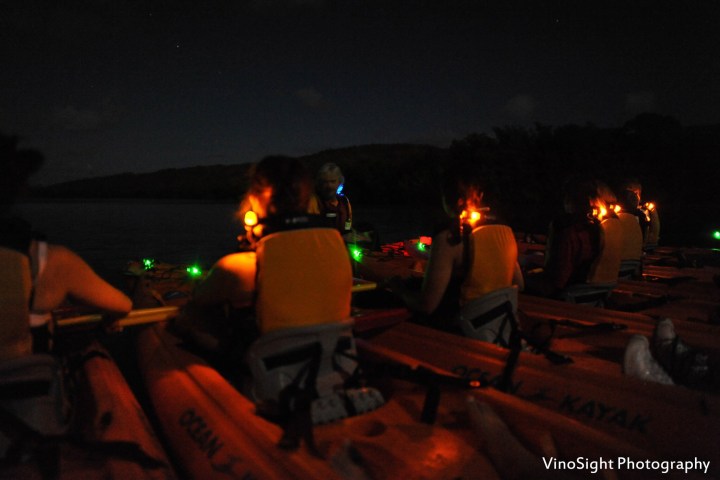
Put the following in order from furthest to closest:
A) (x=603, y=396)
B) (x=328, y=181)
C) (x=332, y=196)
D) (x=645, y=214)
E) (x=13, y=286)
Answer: (x=645, y=214) < (x=332, y=196) < (x=328, y=181) < (x=603, y=396) < (x=13, y=286)

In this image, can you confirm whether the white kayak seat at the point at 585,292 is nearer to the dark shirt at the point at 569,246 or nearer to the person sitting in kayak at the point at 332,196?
the dark shirt at the point at 569,246

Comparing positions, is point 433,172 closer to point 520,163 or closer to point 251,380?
point 520,163

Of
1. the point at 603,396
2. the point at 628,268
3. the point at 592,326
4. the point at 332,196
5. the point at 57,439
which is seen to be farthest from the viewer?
the point at 628,268

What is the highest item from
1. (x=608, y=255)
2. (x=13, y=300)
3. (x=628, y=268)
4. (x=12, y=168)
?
(x=12, y=168)

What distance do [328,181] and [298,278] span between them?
3595mm

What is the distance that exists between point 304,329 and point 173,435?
3.20ft

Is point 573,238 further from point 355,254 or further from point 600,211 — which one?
point 355,254

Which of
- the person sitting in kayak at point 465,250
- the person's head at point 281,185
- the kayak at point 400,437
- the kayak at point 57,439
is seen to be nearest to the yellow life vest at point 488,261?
the person sitting in kayak at point 465,250

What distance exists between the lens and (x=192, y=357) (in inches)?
123

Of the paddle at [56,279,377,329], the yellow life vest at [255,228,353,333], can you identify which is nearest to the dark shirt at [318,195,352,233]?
the paddle at [56,279,377,329]

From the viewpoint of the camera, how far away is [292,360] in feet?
7.29

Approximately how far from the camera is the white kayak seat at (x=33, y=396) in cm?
184

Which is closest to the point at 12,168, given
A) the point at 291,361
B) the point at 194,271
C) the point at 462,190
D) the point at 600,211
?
the point at 291,361

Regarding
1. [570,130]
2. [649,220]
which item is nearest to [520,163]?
[570,130]
